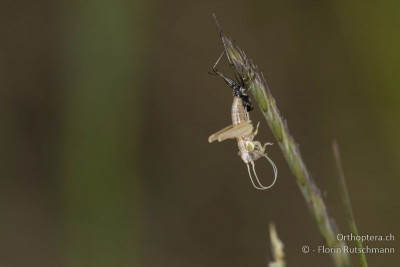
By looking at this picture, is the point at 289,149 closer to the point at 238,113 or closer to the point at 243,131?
the point at 243,131

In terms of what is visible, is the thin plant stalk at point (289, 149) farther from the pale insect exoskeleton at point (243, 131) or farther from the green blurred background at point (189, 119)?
the green blurred background at point (189, 119)

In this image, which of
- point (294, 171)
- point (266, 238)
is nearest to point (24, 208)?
point (266, 238)

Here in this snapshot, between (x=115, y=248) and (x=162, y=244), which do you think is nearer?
(x=115, y=248)

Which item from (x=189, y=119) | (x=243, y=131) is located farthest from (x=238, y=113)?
(x=189, y=119)

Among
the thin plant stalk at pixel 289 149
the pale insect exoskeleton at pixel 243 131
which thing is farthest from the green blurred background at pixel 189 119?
the thin plant stalk at pixel 289 149

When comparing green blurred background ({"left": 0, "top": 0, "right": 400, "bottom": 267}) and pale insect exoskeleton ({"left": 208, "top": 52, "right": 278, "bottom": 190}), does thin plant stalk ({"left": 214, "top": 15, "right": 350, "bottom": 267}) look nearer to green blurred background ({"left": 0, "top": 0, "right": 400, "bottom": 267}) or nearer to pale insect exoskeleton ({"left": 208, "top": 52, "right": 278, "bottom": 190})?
pale insect exoskeleton ({"left": 208, "top": 52, "right": 278, "bottom": 190})

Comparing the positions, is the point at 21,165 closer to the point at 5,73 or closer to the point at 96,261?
the point at 5,73
